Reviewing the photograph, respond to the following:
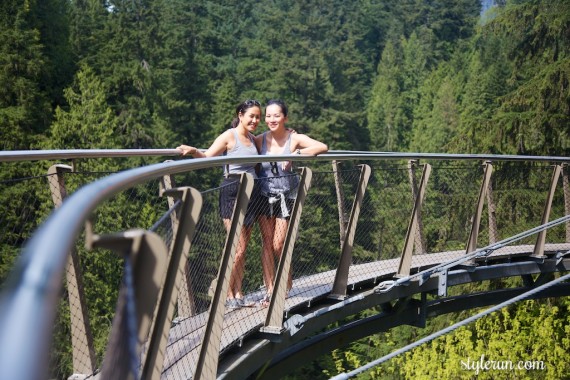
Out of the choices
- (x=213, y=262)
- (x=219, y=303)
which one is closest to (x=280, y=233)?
(x=213, y=262)

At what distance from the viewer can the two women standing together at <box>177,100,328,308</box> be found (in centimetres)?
541

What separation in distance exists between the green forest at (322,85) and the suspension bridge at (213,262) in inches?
126

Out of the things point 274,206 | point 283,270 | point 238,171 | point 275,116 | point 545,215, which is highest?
point 275,116

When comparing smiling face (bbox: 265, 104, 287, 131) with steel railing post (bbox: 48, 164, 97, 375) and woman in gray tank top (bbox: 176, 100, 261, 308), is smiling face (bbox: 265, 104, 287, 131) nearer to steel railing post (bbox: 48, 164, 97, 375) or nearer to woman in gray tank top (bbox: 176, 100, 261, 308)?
woman in gray tank top (bbox: 176, 100, 261, 308)

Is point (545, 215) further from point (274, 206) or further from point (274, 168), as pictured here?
point (274, 206)

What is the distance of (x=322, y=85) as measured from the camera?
62.7 m

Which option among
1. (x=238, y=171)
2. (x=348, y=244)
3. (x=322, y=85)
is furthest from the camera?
(x=322, y=85)

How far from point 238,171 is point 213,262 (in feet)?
1.87

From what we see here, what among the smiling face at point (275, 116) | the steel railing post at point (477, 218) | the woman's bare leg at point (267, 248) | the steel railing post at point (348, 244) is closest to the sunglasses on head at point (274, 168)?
the woman's bare leg at point (267, 248)

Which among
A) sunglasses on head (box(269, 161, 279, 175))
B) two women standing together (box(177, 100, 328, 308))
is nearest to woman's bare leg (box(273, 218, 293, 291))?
two women standing together (box(177, 100, 328, 308))

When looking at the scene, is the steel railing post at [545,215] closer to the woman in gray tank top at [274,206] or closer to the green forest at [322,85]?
the green forest at [322,85]

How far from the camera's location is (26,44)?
4297 centimetres

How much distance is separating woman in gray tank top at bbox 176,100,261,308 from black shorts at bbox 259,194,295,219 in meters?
0.08

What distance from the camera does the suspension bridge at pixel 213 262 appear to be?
1.47 m
